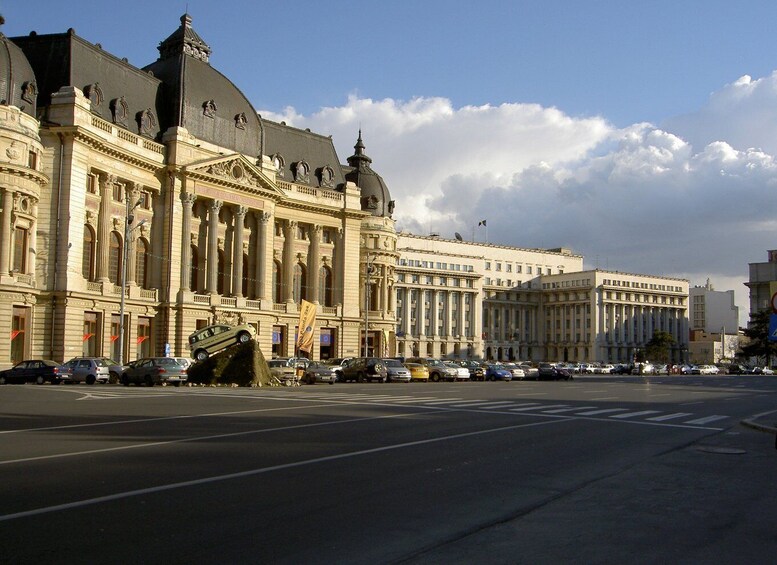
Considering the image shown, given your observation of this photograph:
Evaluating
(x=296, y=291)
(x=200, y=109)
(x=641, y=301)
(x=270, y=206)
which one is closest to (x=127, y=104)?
(x=200, y=109)

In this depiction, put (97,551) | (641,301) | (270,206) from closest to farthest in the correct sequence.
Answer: (97,551)
(270,206)
(641,301)

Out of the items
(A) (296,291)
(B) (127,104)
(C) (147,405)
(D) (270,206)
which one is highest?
(B) (127,104)

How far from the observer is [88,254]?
189 ft

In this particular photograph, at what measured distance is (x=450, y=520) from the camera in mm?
8758

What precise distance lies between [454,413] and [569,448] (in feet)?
24.7

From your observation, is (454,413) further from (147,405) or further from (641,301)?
(641,301)

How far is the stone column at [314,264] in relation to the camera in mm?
79375

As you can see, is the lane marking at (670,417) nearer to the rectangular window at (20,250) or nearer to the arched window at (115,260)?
the rectangular window at (20,250)

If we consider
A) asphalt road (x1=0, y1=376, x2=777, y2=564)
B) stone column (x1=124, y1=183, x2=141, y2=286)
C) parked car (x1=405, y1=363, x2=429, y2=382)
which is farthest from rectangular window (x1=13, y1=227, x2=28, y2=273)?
asphalt road (x1=0, y1=376, x2=777, y2=564)

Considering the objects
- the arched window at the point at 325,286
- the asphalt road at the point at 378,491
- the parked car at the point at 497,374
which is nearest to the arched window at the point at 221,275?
the arched window at the point at 325,286

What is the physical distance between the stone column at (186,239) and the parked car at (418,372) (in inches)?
799

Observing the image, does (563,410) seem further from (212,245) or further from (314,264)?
(314,264)

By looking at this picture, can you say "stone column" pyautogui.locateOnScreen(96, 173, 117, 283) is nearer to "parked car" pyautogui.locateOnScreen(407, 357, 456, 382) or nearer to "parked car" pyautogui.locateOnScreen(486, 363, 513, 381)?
"parked car" pyautogui.locateOnScreen(407, 357, 456, 382)

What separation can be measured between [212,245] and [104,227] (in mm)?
10983
